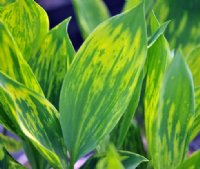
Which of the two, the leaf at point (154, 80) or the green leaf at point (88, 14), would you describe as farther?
the green leaf at point (88, 14)

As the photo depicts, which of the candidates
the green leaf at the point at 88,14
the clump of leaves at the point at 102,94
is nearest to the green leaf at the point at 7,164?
the clump of leaves at the point at 102,94

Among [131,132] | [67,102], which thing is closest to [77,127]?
[67,102]

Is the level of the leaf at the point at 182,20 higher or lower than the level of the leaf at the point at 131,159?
higher

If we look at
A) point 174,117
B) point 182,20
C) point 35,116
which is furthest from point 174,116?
point 182,20

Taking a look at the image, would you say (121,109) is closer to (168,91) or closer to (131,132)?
(168,91)

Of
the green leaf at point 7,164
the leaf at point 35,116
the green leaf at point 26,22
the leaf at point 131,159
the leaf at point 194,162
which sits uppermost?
the green leaf at point 26,22

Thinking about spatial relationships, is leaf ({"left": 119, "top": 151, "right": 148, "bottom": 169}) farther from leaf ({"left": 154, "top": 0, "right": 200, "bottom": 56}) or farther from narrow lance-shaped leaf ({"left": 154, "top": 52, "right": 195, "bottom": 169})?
leaf ({"left": 154, "top": 0, "right": 200, "bottom": 56})

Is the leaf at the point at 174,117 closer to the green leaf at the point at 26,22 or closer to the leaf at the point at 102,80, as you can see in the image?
the leaf at the point at 102,80

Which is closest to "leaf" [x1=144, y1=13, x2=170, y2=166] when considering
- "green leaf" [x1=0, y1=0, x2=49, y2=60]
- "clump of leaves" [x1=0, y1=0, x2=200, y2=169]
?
"clump of leaves" [x1=0, y1=0, x2=200, y2=169]
